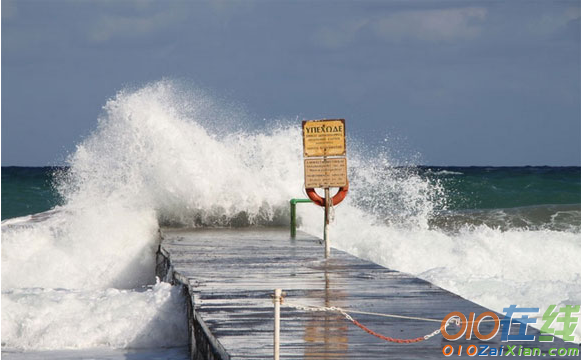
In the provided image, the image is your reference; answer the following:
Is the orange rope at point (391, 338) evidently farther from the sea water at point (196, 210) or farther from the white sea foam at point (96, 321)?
the sea water at point (196, 210)

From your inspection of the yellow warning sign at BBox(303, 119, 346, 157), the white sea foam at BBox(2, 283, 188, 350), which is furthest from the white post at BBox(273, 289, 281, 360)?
the yellow warning sign at BBox(303, 119, 346, 157)

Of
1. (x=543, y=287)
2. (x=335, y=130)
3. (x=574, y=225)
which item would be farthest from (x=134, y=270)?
(x=574, y=225)

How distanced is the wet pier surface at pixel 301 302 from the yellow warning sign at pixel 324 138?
112 cm

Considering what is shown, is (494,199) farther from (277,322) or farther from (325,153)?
(277,322)

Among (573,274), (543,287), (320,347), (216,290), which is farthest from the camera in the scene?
(573,274)

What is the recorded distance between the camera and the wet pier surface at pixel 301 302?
589 cm

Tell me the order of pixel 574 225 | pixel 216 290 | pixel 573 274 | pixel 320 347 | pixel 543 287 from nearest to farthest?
pixel 320 347
pixel 216 290
pixel 543 287
pixel 573 274
pixel 574 225

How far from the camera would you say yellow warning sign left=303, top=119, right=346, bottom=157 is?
1038cm

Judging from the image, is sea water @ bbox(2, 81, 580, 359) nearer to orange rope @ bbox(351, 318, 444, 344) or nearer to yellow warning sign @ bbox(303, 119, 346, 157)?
yellow warning sign @ bbox(303, 119, 346, 157)

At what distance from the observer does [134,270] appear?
12281mm

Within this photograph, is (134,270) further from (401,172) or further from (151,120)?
(401,172)

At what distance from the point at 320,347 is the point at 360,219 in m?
9.36

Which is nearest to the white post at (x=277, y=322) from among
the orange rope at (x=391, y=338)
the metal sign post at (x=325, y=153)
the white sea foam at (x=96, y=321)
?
the orange rope at (x=391, y=338)

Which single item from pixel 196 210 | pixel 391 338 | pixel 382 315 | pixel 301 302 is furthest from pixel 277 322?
pixel 196 210
